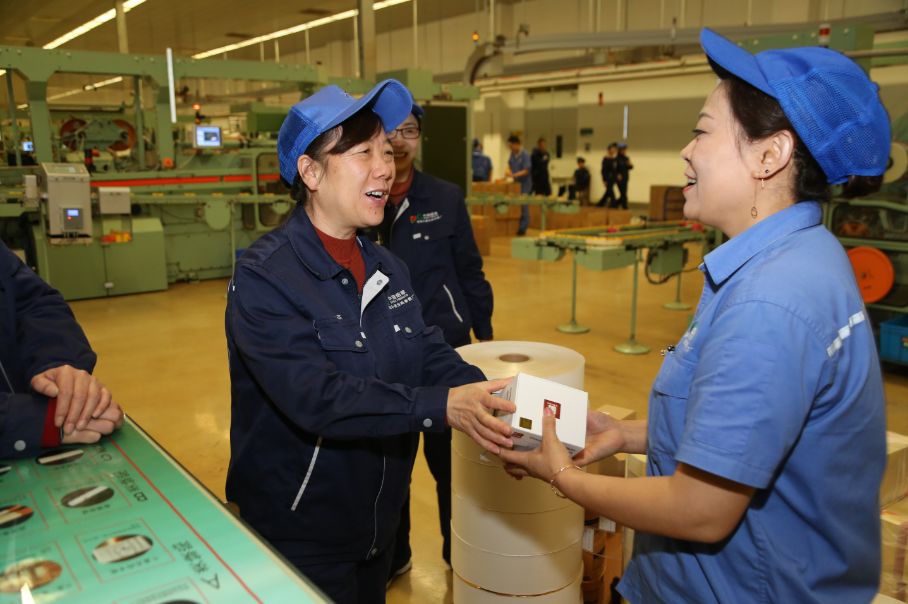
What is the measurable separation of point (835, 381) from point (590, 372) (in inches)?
155

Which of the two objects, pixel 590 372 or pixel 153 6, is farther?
pixel 153 6

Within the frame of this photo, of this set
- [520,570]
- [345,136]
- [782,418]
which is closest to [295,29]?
[345,136]

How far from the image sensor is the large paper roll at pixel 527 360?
2.00 m

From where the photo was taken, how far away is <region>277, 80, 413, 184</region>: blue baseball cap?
1.44 m

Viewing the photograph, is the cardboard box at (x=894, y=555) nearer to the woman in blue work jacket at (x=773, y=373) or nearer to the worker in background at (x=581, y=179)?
the woman in blue work jacket at (x=773, y=373)

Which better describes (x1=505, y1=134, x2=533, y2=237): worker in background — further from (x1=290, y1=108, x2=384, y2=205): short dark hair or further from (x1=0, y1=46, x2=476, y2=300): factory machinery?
(x1=290, y1=108, x2=384, y2=205): short dark hair

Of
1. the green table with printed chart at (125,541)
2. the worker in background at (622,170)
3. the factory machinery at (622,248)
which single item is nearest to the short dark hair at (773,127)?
the green table with printed chart at (125,541)

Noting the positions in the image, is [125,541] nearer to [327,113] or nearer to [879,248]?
[327,113]

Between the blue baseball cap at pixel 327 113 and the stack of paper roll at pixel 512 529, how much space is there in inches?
33.1

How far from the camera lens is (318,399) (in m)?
1.35

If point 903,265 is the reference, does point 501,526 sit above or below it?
below

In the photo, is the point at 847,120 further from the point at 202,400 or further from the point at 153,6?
the point at 153,6

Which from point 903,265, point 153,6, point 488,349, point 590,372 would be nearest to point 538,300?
point 590,372

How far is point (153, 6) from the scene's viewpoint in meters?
11.9
